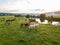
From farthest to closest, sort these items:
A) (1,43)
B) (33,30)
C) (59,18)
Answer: (59,18)
(33,30)
(1,43)

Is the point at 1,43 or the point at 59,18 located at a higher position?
the point at 59,18

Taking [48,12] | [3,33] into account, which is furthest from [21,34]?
[48,12]

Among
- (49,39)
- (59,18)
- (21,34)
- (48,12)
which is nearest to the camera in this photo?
(49,39)

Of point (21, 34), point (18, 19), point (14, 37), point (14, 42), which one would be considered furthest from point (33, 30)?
point (18, 19)

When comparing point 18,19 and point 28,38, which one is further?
point 18,19

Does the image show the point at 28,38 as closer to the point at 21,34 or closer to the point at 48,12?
the point at 21,34

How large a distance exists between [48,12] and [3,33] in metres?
2.53

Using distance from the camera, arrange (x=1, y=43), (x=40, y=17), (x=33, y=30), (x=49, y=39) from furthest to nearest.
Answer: (x=40, y=17), (x=33, y=30), (x=49, y=39), (x=1, y=43)

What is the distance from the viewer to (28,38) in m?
3.74

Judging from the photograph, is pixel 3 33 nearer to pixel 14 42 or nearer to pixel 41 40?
pixel 14 42

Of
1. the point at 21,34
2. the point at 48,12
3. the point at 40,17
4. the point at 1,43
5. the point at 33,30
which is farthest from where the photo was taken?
the point at 48,12

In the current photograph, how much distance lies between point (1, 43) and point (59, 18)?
104 inches

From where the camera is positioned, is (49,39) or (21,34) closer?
(49,39)

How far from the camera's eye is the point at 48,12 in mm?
5969
